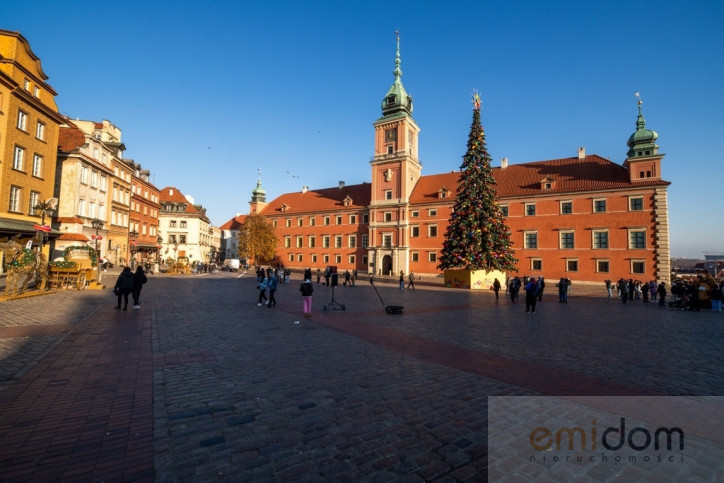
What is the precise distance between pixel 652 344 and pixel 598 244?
1316 inches

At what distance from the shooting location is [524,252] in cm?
4162

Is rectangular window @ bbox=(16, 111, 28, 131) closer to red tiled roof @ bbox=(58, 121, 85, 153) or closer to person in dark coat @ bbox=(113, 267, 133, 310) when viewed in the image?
red tiled roof @ bbox=(58, 121, 85, 153)

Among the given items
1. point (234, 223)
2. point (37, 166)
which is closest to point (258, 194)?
point (234, 223)

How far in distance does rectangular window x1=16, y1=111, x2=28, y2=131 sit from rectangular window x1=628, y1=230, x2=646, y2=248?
5409cm

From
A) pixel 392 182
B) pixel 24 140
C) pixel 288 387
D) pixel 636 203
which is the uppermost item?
pixel 392 182

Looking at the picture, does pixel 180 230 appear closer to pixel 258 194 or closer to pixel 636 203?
pixel 258 194

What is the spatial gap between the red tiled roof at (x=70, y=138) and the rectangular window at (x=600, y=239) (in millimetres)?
53431

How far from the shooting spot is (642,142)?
36156 millimetres

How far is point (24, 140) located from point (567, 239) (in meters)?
50.6

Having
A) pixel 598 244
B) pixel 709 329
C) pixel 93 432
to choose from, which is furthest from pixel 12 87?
pixel 598 244

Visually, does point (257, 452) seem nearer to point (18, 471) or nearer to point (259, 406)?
point (259, 406)

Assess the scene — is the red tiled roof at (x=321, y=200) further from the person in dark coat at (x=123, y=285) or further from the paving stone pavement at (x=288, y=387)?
the paving stone pavement at (x=288, y=387)

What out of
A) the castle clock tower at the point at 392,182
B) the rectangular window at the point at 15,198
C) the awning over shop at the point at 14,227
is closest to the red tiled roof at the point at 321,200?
the castle clock tower at the point at 392,182

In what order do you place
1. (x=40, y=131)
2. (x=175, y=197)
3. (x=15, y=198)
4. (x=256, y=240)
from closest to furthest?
(x=15, y=198), (x=40, y=131), (x=256, y=240), (x=175, y=197)
